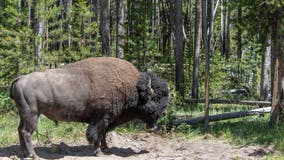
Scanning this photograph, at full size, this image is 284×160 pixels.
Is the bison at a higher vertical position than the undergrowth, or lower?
higher

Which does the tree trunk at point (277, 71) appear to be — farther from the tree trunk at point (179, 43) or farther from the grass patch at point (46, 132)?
the tree trunk at point (179, 43)

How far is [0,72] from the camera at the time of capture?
13125 mm

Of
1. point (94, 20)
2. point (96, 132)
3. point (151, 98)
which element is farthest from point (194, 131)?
point (94, 20)

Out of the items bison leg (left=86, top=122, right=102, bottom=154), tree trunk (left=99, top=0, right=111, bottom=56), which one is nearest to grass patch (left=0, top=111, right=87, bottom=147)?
bison leg (left=86, top=122, right=102, bottom=154)

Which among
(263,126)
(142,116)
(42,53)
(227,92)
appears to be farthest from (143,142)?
(227,92)

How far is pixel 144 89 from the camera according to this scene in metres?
8.98

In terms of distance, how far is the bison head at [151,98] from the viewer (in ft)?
29.6

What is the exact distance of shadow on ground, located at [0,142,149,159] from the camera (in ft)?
27.8

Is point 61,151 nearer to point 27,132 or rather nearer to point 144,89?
point 27,132

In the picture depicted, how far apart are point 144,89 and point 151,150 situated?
132 cm

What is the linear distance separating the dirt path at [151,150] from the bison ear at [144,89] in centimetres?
108

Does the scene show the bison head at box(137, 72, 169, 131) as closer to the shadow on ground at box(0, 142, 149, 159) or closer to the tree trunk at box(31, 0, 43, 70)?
the shadow on ground at box(0, 142, 149, 159)

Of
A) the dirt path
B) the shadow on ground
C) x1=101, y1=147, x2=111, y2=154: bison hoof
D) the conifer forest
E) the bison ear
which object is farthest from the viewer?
the conifer forest

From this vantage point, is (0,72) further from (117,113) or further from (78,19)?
(117,113)
